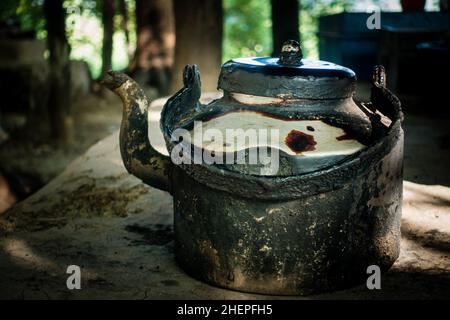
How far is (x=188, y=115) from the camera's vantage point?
2.79m

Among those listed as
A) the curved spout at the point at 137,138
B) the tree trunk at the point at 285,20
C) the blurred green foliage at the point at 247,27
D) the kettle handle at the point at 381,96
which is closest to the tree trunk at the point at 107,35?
the tree trunk at the point at 285,20

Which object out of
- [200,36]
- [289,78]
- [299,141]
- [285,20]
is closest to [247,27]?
[285,20]

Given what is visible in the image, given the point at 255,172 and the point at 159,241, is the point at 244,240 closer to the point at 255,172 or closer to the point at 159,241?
the point at 255,172

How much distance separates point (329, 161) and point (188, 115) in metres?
0.78

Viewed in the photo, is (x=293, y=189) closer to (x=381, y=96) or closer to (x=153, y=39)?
(x=381, y=96)

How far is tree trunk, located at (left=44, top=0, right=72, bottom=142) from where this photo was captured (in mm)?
7691

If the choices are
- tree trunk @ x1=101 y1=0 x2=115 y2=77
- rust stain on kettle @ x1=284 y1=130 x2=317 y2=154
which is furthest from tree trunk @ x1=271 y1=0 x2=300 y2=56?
rust stain on kettle @ x1=284 y1=130 x2=317 y2=154

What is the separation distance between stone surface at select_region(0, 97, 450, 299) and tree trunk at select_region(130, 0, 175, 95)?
6269mm

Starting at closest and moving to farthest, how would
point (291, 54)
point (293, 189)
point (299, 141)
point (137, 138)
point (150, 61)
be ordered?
point (293, 189) < point (299, 141) < point (291, 54) < point (137, 138) < point (150, 61)

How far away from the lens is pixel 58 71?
7.92m

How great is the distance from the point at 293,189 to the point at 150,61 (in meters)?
8.75

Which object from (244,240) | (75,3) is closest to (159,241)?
(244,240)

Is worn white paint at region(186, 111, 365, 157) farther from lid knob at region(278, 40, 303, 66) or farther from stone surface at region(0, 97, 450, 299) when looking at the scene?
stone surface at region(0, 97, 450, 299)

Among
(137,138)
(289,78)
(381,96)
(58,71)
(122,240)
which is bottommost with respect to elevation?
(122,240)
